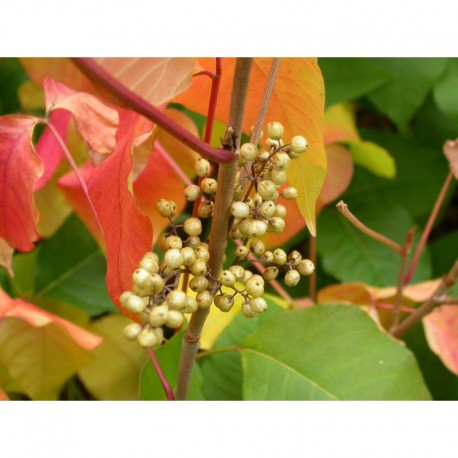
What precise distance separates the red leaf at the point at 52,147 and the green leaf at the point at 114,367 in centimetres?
16

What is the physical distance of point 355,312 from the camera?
513mm

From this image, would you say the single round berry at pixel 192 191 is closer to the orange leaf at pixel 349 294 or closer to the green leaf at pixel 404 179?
the orange leaf at pixel 349 294

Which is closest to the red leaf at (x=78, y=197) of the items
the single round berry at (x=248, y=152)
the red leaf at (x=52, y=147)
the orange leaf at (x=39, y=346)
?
the red leaf at (x=52, y=147)

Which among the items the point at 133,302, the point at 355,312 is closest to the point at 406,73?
the point at 355,312

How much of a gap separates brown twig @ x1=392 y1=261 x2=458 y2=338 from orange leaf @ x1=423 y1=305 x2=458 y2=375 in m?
0.01

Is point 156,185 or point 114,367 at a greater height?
point 156,185

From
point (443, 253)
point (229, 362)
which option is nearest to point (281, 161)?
point (229, 362)

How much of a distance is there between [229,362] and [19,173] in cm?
31

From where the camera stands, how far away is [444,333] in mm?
599

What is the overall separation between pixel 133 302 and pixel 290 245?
57 centimetres

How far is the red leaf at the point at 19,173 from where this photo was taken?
1.31ft

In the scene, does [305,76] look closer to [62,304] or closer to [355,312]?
[355,312]

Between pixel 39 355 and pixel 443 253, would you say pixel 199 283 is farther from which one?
pixel 443 253

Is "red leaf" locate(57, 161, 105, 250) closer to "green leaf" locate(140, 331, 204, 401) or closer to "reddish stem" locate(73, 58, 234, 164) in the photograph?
"green leaf" locate(140, 331, 204, 401)
